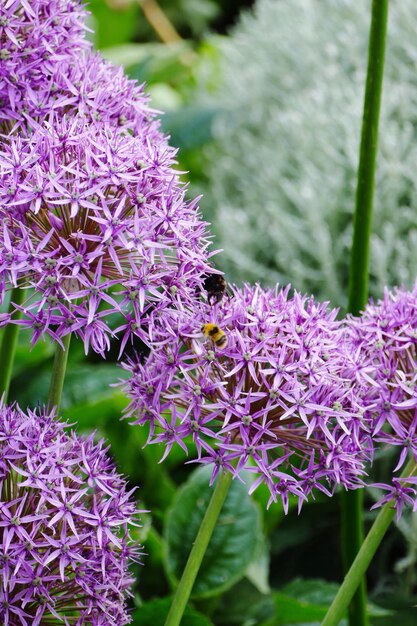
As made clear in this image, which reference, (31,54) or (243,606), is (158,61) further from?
(31,54)

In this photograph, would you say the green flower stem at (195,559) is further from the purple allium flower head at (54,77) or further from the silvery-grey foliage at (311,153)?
the silvery-grey foliage at (311,153)

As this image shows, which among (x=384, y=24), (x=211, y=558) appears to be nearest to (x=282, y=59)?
(x=211, y=558)

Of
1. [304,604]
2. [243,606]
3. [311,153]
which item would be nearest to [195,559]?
Answer: [304,604]

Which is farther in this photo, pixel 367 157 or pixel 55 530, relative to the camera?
pixel 367 157

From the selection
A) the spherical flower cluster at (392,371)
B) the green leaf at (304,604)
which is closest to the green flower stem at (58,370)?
the spherical flower cluster at (392,371)

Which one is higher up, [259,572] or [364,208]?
[364,208]

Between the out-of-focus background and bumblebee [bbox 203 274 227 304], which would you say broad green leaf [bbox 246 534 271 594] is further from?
bumblebee [bbox 203 274 227 304]

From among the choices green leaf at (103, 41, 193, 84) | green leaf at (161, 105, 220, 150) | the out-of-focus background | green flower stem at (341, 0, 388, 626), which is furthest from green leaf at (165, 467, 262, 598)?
green leaf at (103, 41, 193, 84)
